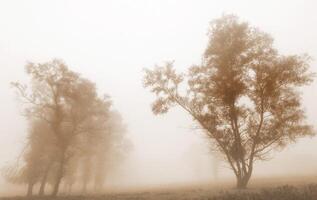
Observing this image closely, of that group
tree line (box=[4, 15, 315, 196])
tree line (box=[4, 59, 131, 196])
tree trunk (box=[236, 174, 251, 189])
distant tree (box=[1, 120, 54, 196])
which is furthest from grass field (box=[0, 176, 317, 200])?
distant tree (box=[1, 120, 54, 196])

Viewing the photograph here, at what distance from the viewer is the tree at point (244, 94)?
1069 inches

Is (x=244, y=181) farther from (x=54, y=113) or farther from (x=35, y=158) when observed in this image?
(x=35, y=158)

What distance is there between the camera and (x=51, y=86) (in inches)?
1373

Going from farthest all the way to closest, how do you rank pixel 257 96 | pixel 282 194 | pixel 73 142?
1. pixel 73 142
2. pixel 257 96
3. pixel 282 194

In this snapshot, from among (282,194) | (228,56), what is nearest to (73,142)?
(228,56)

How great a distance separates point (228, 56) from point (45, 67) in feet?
68.0

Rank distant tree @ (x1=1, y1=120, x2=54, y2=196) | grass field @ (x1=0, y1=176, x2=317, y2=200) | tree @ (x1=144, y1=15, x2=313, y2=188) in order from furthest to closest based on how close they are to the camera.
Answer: distant tree @ (x1=1, y1=120, x2=54, y2=196)
tree @ (x1=144, y1=15, x2=313, y2=188)
grass field @ (x1=0, y1=176, x2=317, y2=200)

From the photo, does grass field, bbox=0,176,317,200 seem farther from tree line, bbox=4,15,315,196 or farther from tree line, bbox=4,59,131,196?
tree line, bbox=4,59,131,196

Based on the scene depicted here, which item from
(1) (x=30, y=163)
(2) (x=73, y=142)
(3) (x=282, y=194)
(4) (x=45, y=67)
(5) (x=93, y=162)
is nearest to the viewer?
Answer: (3) (x=282, y=194)

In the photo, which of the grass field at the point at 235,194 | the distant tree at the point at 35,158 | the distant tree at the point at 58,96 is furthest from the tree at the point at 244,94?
the distant tree at the point at 35,158

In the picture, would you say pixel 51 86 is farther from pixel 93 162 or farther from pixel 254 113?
pixel 93 162

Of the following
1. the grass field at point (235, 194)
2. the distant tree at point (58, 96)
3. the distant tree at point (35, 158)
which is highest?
the distant tree at point (58, 96)

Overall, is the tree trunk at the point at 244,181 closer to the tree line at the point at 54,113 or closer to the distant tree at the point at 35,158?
the tree line at the point at 54,113

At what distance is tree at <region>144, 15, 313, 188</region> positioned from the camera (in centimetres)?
2716
